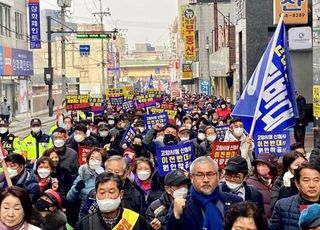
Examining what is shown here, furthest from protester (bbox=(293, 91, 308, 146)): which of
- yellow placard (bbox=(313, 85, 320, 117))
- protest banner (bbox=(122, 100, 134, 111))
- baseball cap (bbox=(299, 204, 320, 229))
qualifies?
baseball cap (bbox=(299, 204, 320, 229))

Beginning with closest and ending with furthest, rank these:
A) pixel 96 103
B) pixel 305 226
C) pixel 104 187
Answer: pixel 305 226 < pixel 104 187 < pixel 96 103

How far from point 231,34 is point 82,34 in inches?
324

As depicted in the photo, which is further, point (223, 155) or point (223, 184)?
point (223, 155)

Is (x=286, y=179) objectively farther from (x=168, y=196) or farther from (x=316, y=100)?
(x=316, y=100)

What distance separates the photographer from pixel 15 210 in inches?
203

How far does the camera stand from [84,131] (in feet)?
40.1

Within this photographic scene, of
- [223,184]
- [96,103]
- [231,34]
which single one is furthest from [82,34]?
[223,184]

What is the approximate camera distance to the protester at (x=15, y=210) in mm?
5105

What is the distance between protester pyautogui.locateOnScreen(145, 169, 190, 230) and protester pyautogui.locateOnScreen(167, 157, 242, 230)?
904mm

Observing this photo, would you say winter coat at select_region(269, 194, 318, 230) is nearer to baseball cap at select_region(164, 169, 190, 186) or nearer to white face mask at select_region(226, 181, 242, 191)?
white face mask at select_region(226, 181, 242, 191)

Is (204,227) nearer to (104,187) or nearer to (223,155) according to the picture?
(104,187)

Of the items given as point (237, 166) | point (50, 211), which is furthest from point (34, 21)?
point (50, 211)

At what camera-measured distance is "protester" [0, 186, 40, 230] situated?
5.11 m

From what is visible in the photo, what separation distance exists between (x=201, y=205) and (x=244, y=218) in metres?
0.77
